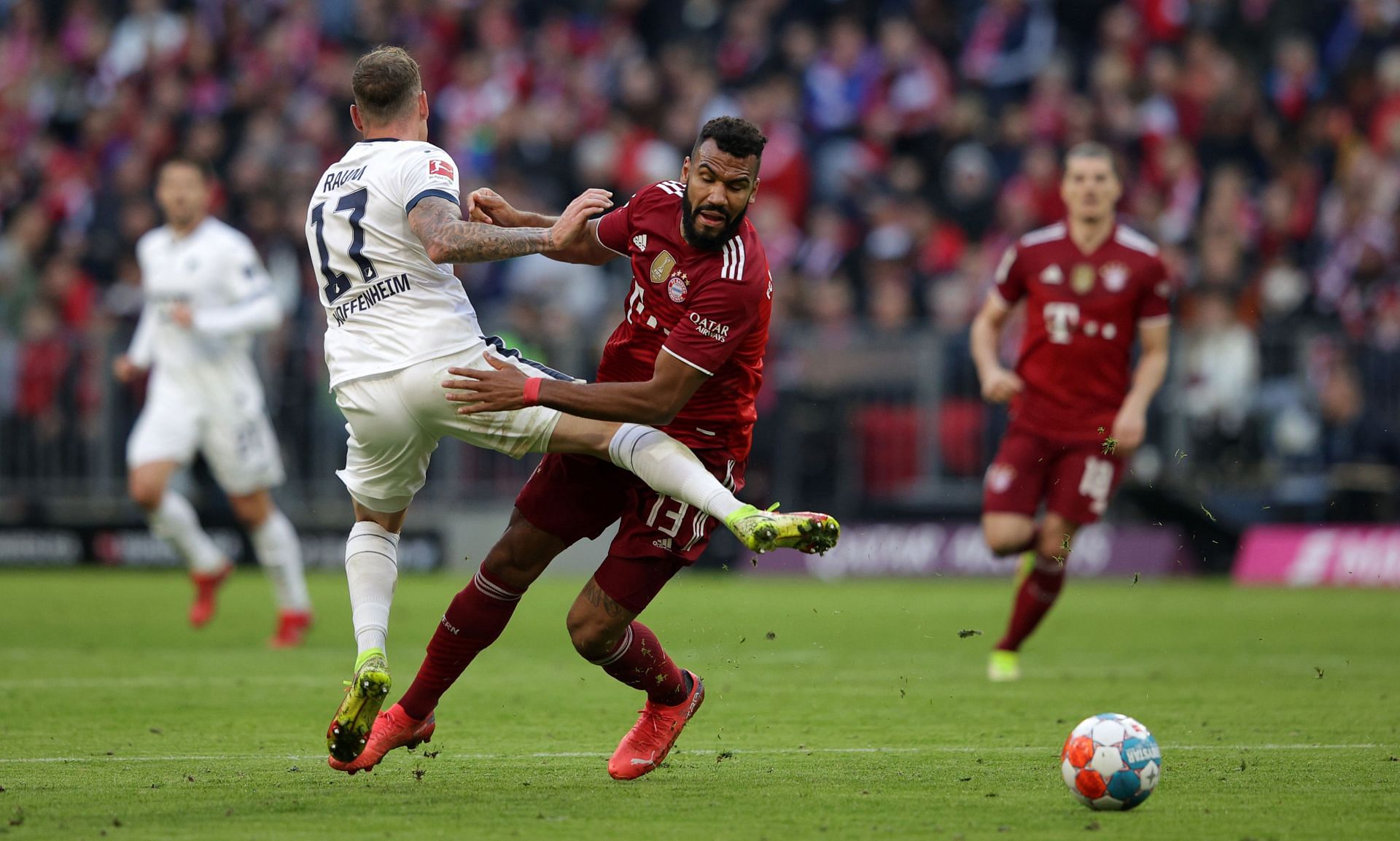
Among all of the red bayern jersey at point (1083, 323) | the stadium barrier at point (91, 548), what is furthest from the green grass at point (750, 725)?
the stadium barrier at point (91, 548)

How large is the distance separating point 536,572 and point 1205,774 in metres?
2.65

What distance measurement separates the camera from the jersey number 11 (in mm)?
6605

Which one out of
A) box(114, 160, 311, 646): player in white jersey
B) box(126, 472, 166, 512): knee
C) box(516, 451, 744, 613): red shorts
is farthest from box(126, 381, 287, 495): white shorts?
box(516, 451, 744, 613): red shorts

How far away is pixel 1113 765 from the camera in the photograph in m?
5.99

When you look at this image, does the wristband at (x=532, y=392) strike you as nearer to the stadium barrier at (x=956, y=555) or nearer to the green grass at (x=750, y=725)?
the green grass at (x=750, y=725)

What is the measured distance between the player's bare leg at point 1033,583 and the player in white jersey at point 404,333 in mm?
3847

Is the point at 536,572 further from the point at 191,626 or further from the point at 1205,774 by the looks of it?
the point at 191,626

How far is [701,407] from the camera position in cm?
702

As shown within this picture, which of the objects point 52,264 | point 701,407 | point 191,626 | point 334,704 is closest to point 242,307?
point 191,626

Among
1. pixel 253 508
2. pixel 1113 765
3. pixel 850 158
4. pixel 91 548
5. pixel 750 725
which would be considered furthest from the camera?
pixel 850 158

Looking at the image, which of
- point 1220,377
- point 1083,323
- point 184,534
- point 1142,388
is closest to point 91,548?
point 184,534

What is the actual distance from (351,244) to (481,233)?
0.57 meters

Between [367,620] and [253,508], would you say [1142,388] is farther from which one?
[253,508]

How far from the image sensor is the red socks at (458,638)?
23.0ft
